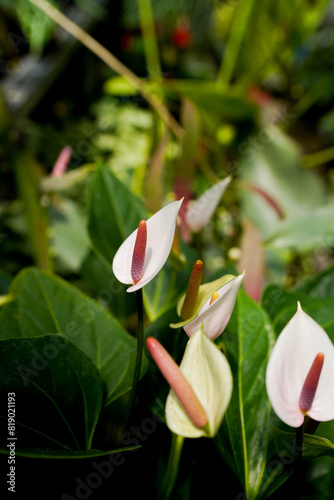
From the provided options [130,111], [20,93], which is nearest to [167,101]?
[130,111]

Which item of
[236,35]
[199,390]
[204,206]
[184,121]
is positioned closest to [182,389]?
[199,390]

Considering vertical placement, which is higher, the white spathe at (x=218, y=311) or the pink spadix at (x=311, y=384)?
the white spathe at (x=218, y=311)

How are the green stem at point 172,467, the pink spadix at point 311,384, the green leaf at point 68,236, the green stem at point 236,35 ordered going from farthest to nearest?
the green stem at point 236,35
the green leaf at point 68,236
the green stem at point 172,467
the pink spadix at point 311,384

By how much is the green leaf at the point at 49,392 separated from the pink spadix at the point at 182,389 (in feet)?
0.30

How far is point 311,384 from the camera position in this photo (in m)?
0.25

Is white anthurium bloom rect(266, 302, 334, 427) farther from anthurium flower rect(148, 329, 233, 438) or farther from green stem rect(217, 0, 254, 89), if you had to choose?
green stem rect(217, 0, 254, 89)

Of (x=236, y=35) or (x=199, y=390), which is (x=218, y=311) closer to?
(x=199, y=390)

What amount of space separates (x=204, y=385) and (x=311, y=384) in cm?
6

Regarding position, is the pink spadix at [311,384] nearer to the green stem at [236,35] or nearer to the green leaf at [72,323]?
the green leaf at [72,323]

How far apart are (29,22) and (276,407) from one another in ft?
2.77

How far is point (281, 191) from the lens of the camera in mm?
1053

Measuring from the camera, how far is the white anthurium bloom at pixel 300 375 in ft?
0.84

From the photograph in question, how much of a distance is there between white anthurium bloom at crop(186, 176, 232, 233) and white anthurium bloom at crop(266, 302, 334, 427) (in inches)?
8.1

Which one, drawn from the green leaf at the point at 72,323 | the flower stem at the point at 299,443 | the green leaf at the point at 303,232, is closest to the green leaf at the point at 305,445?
the flower stem at the point at 299,443
